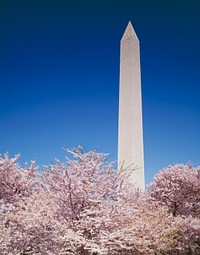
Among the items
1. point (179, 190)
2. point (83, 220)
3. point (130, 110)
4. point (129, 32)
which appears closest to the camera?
point (83, 220)

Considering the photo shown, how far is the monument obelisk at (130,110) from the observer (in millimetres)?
23828

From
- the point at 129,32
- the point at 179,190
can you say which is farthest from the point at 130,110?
the point at 179,190

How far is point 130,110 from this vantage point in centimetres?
2522

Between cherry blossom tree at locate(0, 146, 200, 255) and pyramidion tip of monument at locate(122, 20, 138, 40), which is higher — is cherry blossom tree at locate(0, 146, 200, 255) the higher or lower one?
the lower one

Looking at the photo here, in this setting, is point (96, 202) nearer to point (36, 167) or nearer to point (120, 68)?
point (36, 167)

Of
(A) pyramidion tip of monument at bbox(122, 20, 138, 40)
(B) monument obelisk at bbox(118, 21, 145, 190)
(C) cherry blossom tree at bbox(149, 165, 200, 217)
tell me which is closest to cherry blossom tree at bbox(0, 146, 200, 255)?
(C) cherry blossom tree at bbox(149, 165, 200, 217)

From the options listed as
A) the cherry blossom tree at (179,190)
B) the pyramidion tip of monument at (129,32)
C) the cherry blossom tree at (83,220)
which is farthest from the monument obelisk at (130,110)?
the cherry blossom tree at (83,220)

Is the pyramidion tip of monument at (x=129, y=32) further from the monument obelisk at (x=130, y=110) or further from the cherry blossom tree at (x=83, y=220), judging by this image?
the cherry blossom tree at (x=83, y=220)

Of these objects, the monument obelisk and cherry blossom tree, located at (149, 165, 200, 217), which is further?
the monument obelisk

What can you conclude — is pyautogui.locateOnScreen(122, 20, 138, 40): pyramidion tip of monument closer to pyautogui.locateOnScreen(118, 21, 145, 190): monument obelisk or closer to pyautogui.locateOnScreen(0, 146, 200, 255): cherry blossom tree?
pyautogui.locateOnScreen(118, 21, 145, 190): monument obelisk

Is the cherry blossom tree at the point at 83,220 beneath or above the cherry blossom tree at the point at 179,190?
beneath

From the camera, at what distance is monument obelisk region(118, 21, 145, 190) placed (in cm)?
2383

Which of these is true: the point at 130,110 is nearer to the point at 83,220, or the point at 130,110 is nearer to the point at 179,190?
the point at 179,190

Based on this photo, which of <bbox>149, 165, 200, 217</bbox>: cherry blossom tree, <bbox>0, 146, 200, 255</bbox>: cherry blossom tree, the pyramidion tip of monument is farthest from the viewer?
the pyramidion tip of monument
